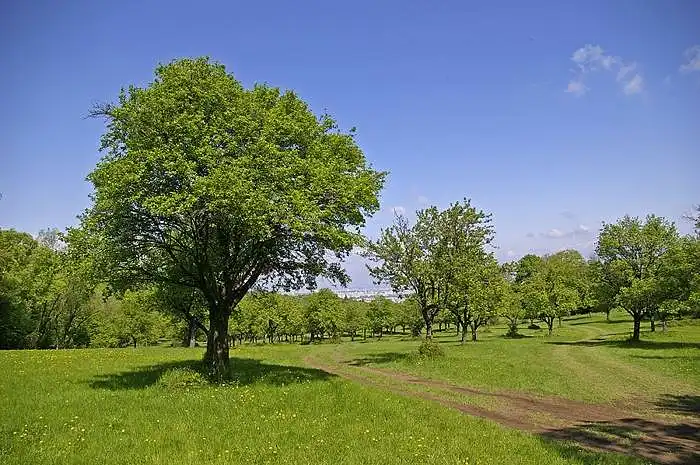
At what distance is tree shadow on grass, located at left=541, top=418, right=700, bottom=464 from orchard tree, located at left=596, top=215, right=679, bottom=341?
39.1 m

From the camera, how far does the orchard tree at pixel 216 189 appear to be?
20.9 meters

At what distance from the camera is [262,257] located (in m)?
26.3

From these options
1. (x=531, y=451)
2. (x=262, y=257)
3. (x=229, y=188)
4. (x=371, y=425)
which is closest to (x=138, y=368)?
(x=262, y=257)

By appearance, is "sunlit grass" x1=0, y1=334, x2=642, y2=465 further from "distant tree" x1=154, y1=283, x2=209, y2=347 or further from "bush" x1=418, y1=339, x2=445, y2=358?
"bush" x1=418, y1=339, x2=445, y2=358

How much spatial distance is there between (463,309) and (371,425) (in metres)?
54.0

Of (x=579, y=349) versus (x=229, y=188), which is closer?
(x=229, y=188)

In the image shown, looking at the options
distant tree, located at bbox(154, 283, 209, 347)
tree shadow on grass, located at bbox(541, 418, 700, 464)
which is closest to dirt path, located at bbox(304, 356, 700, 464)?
tree shadow on grass, located at bbox(541, 418, 700, 464)

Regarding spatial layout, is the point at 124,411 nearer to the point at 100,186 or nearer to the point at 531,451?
the point at 100,186

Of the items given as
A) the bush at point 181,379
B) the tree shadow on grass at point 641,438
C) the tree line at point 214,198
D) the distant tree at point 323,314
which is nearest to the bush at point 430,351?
the tree line at point 214,198

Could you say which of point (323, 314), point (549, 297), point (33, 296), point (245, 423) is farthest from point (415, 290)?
point (323, 314)

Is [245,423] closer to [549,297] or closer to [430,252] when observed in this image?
[430,252]

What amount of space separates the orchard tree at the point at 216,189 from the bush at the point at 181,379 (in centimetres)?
193

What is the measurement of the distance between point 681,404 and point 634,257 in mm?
39516

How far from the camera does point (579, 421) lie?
64.5ft
